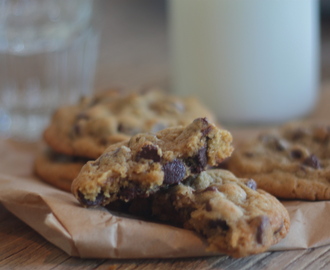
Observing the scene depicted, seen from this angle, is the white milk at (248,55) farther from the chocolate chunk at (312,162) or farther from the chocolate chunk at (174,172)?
the chocolate chunk at (174,172)

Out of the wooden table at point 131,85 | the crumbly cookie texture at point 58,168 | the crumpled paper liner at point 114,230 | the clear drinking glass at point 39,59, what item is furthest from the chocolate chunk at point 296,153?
the clear drinking glass at point 39,59

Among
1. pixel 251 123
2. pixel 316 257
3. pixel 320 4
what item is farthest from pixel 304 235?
pixel 320 4

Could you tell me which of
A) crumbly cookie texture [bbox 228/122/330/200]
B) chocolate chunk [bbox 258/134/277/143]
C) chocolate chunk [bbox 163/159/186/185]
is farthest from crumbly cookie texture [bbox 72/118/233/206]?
chocolate chunk [bbox 258/134/277/143]

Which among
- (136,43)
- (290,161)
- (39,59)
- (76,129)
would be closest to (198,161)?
(290,161)

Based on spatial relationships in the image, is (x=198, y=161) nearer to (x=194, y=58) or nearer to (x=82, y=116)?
(x=82, y=116)

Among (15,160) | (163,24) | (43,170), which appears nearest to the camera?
(43,170)

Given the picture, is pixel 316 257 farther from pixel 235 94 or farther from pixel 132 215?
pixel 235 94

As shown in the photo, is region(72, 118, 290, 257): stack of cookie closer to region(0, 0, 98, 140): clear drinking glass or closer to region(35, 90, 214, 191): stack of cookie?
region(35, 90, 214, 191): stack of cookie
